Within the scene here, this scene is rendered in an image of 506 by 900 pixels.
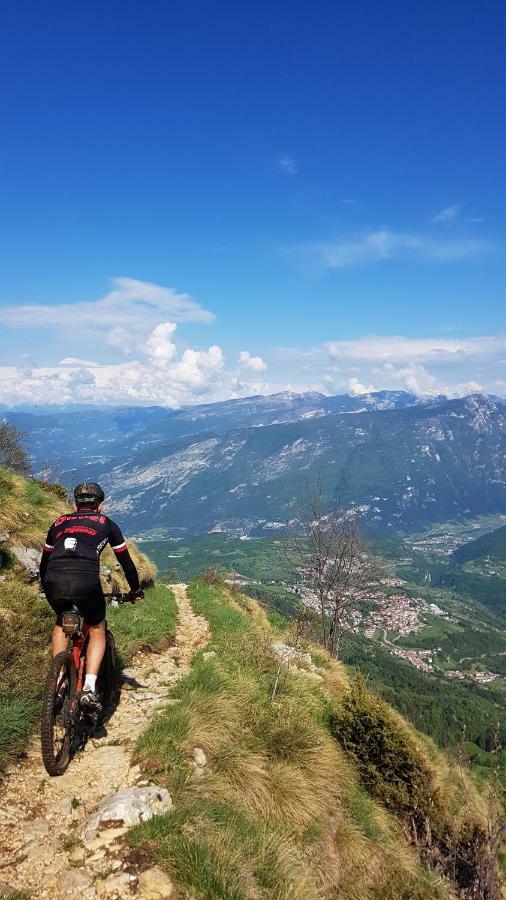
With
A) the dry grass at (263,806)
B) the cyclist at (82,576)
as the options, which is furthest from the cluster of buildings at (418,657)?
the cyclist at (82,576)

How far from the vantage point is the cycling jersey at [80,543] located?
6844 mm

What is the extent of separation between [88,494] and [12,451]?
142ft

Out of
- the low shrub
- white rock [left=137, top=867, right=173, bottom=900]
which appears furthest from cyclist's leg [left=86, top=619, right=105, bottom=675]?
the low shrub

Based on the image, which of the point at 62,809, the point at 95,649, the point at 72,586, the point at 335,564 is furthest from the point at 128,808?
the point at 335,564

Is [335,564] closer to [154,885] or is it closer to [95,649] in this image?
[95,649]

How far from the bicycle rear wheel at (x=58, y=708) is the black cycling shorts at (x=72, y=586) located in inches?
26.9

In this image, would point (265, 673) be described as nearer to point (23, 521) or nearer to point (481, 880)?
point (481, 880)

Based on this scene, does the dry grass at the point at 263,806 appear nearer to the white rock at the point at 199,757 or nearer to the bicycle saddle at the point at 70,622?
the white rock at the point at 199,757

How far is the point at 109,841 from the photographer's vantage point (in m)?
5.25

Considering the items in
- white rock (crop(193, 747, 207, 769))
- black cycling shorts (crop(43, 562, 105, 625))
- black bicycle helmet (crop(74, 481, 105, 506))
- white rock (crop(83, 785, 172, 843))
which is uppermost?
black bicycle helmet (crop(74, 481, 105, 506))

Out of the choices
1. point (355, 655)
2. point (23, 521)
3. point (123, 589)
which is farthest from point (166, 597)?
point (355, 655)

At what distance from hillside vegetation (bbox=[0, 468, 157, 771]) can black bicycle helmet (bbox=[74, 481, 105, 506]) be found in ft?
11.0

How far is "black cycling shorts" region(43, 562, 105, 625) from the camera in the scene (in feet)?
22.1

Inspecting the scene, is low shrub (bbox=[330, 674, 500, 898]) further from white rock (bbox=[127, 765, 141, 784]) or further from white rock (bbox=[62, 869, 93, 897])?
white rock (bbox=[62, 869, 93, 897])
